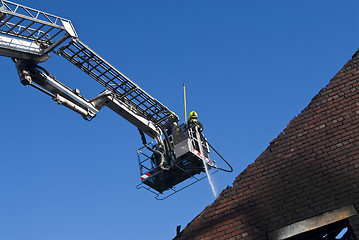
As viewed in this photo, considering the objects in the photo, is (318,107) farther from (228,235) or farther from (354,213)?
(228,235)

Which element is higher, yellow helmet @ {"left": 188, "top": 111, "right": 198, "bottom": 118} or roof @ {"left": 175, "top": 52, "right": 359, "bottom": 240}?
yellow helmet @ {"left": 188, "top": 111, "right": 198, "bottom": 118}

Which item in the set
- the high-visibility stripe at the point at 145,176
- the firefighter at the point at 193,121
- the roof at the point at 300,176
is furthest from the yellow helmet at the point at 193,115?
the roof at the point at 300,176

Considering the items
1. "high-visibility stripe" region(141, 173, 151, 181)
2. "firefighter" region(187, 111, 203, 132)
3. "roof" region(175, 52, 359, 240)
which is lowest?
"roof" region(175, 52, 359, 240)

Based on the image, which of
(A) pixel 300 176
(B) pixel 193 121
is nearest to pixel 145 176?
(B) pixel 193 121

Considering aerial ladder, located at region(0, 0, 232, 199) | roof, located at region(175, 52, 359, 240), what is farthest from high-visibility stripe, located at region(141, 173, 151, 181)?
roof, located at region(175, 52, 359, 240)

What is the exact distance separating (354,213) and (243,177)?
7.20 ft

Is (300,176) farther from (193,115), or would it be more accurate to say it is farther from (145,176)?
(145,176)

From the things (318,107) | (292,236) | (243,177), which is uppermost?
(318,107)

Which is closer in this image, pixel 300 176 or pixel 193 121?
pixel 300 176

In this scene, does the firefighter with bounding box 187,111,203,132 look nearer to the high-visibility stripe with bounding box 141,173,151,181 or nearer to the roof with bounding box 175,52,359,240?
the high-visibility stripe with bounding box 141,173,151,181

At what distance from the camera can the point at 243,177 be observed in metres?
9.70

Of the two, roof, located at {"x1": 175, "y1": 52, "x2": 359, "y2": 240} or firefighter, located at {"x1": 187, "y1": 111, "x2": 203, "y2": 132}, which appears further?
firefighter, located at {"x1": 187, "y1": 111, "x2": 203, "y2": 132}

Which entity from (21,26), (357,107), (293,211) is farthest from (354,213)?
(21,26)

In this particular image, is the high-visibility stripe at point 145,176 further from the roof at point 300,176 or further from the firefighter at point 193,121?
the roof at point 300,176
